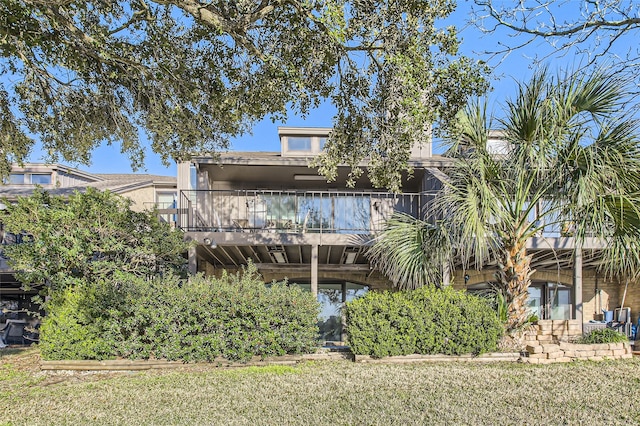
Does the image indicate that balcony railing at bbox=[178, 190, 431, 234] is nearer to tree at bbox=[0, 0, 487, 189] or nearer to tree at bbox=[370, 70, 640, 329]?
tree at bbox=[370, 70, 640, 329]

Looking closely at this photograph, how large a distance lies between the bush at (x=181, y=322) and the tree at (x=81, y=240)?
88cm

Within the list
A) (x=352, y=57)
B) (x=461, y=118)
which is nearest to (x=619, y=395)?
(x=461, y=118)

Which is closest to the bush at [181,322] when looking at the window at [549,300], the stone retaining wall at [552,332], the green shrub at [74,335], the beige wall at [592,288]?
the green shrub at [74,335]

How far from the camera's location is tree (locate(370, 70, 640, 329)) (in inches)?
301

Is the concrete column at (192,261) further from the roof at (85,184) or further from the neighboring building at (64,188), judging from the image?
the roof at (85,184)

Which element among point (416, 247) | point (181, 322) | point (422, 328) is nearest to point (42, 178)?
point (181, 322)

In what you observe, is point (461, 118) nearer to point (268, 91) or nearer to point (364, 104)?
point (364, 104)

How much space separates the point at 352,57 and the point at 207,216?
753 centimetres

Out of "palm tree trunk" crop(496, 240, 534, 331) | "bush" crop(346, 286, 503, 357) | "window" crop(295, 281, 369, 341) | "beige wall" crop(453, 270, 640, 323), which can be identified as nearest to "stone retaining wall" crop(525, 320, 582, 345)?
"palm tree trunk" crop(496, 240, 534, 331)

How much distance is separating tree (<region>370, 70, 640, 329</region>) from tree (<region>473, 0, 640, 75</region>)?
3612 mm

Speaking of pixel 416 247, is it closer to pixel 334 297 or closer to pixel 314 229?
pixel 314 229

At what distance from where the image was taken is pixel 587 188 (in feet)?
25.1

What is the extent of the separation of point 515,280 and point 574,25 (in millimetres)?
5818

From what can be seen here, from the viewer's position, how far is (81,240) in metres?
9.22
